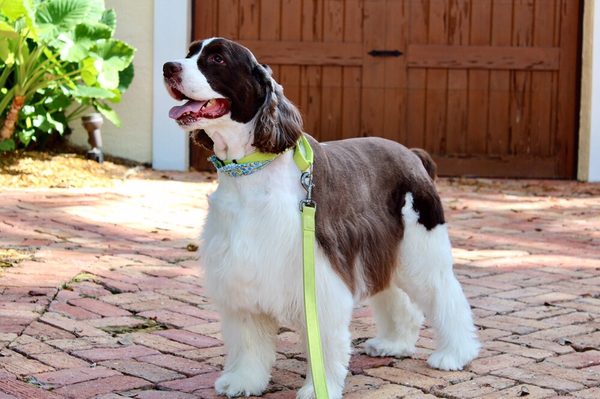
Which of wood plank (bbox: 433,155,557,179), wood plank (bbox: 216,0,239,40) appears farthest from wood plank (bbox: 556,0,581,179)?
wood plank (bbox: 216,0,239,40)

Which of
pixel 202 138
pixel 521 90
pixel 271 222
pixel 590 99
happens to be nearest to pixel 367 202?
pixel 271 222

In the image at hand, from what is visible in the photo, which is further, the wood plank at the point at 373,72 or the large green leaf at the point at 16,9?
the wood plank at the point at 373,72

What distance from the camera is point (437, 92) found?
35.6 feet

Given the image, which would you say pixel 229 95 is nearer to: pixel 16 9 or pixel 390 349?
pixel 390 349

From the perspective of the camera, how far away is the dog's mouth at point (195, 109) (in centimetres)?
362

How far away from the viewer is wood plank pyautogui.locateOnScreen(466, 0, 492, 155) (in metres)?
10.8

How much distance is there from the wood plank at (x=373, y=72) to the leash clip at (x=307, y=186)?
23.4 ft

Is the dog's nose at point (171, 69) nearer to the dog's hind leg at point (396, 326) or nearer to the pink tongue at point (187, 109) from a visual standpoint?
the pink tongue at point (187, 109)

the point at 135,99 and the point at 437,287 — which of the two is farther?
the point at 135,99

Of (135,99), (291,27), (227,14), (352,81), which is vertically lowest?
(135,99)

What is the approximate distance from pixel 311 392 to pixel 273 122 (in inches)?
39.2

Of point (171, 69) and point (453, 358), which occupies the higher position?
point (171, 69)

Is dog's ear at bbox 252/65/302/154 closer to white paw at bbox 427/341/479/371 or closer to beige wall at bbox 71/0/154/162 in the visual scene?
white paw at bbox 427/341/479/371

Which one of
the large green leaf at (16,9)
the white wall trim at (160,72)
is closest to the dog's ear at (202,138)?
the large green leaf at (16,9)
